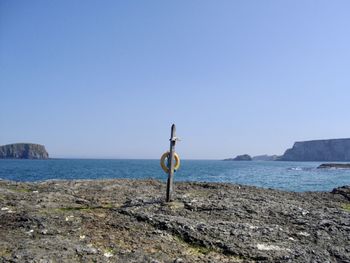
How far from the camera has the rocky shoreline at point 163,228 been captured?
832 cm

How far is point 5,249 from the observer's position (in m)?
7.96

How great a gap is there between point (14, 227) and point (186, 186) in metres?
10.5

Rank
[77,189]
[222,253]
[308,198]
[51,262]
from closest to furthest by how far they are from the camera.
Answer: [51,262], [222,253], [77,189], [308,198]

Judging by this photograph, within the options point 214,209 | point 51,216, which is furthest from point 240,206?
point 51,216

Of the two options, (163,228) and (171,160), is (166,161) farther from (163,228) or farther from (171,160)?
(163,228)

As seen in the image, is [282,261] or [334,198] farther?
[334,198]

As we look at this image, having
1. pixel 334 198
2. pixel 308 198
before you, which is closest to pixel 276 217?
pixel 308 198

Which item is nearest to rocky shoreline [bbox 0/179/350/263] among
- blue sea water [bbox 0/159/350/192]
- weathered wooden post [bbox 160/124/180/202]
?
weathered wooden post [bbox 160/124/180/202]

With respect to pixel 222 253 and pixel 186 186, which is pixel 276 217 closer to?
pixel 222 253

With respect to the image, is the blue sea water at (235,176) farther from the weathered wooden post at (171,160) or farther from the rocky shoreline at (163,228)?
the rocky shoreline at (163,228)

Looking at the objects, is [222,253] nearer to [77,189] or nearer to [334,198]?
[77,189]

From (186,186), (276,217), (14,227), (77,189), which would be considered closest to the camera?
(14,227)

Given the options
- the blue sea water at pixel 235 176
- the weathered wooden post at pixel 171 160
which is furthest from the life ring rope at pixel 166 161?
the blue sea water at pixel 235 176

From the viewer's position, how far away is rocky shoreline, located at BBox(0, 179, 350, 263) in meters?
8.32
